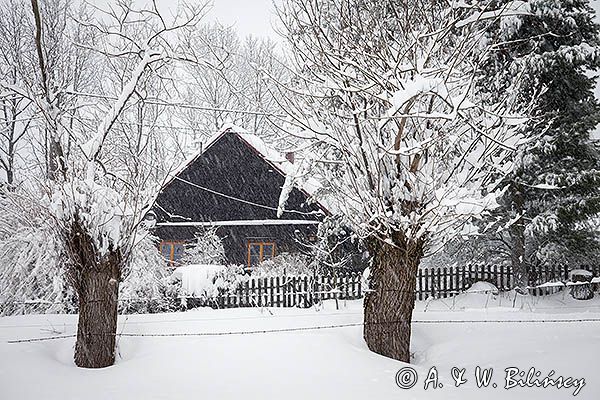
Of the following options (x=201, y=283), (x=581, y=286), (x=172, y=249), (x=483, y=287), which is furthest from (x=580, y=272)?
(x=172, y=249)

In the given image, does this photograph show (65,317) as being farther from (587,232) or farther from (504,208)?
(587,232)

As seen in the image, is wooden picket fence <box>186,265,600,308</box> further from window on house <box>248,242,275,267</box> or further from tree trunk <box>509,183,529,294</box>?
window on house <box>248,242,275,267</box>

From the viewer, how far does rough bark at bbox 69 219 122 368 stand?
5391mm

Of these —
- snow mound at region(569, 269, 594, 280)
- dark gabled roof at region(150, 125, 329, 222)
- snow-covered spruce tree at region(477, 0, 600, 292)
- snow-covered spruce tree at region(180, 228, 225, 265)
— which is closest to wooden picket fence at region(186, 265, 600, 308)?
snow mound at region(569, 269, 594, 280)

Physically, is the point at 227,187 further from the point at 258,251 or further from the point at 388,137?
the point at 388,137

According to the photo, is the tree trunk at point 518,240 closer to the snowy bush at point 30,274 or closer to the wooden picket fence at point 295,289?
the wooden picket fence at point 295,289

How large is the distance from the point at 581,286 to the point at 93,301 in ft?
37.1

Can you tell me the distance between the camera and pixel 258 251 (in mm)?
19031

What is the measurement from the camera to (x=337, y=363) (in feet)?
18.4

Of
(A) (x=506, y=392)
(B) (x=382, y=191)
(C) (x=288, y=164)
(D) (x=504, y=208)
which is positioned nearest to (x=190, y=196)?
(D) (x=504, y=208)

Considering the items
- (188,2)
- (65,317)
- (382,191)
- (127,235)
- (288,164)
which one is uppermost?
(188,2)

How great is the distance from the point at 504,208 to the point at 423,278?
2.76 meters

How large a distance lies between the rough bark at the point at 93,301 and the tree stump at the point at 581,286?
1025cm

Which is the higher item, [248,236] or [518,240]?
[248,236]
